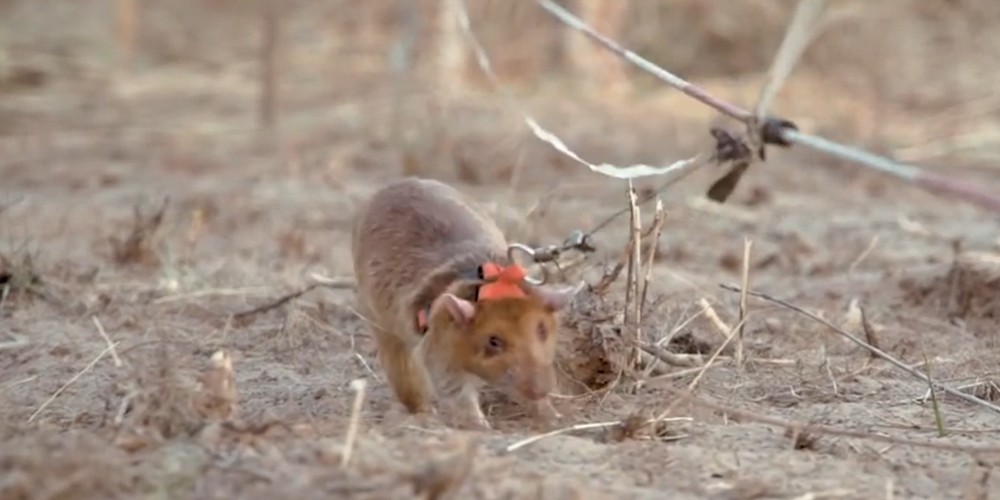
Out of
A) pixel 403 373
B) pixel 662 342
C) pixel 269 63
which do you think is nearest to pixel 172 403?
pixel 403 373

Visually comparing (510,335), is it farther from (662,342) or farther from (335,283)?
(335,283)

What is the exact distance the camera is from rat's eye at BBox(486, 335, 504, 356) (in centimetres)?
447

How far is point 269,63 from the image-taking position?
440 inches

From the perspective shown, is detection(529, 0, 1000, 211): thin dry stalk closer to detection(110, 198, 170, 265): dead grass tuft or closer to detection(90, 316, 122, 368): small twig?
detection(90, 316, 122, 368): small twig

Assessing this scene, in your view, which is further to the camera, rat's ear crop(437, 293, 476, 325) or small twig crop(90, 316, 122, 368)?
small twig crop(90, 316, 122, 368)

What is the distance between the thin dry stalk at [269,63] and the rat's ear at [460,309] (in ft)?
21.4

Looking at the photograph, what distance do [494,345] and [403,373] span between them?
52 centimetres

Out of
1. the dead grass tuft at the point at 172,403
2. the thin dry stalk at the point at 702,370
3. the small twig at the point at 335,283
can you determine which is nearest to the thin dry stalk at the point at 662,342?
the thin dry stalk at the point at 702,370

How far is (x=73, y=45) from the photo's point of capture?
14.7 meters

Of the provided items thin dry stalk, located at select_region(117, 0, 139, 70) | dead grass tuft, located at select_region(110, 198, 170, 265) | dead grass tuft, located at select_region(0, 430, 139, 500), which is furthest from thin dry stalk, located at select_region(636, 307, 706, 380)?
thin dry stalk, located at select_region(117, 0, 139, 70)

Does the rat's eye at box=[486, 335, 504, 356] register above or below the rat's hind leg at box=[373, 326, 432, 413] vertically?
above

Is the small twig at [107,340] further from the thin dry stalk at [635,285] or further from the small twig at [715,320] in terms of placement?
the small twig at [715,320]

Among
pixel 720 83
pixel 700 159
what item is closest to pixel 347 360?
pixel 700 159

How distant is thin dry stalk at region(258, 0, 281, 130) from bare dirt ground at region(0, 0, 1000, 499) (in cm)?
15
